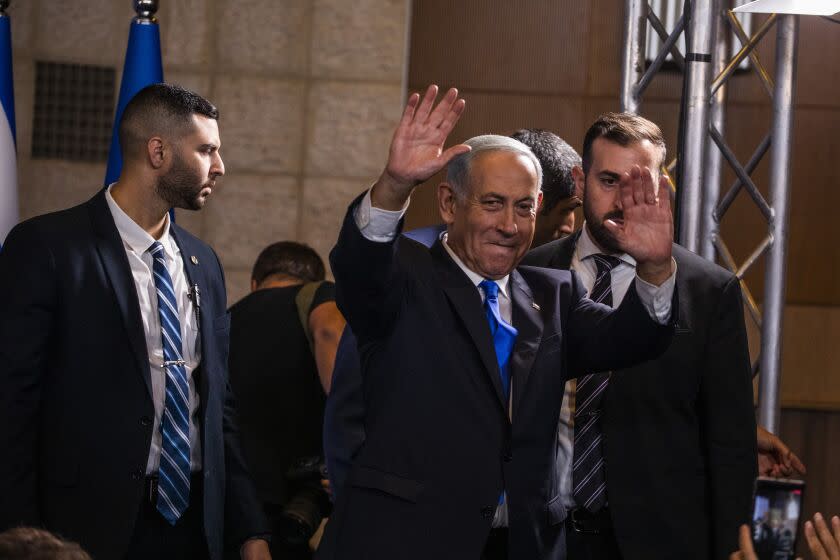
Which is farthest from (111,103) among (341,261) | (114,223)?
Result: (341,261)

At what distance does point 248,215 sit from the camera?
536 centimetres

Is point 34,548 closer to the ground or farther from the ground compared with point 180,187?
closer to the ground

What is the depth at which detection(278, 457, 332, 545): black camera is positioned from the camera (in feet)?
10.9

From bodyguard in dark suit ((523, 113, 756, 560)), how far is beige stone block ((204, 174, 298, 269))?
2.98 m

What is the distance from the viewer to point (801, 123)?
5.62 m

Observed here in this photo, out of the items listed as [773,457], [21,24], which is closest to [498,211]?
[773,457]

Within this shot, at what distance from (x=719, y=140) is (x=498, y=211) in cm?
167

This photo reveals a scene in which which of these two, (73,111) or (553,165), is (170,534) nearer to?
(553,165)

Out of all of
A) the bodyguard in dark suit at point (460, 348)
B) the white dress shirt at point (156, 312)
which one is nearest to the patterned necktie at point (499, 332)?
the bodyguard in dark suit at point (460, 348)

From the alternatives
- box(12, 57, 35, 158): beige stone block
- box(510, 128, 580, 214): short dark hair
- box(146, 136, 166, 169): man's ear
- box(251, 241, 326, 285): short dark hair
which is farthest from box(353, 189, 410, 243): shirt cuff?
box(12, 57, 35, 158): beige stone block

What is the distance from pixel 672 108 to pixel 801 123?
0.63m

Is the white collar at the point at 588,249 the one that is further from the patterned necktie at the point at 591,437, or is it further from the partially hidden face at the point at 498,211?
the partially hidden face at the point at 498,211

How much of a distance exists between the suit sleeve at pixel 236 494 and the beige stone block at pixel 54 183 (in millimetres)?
2908

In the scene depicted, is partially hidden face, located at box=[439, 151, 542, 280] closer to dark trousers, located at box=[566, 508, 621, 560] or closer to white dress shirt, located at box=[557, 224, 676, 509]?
white dress shirt, located at box=[557, 224, 676, 509]
